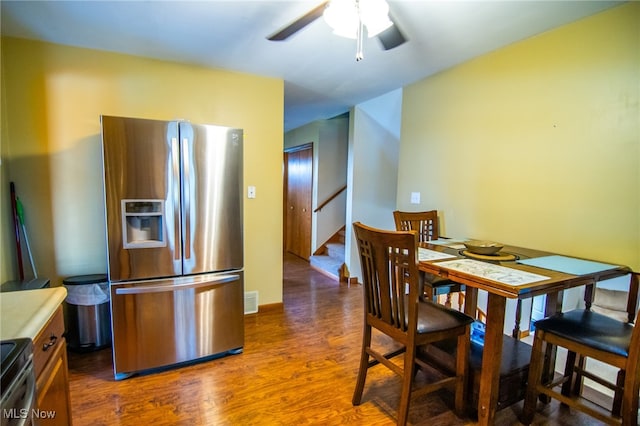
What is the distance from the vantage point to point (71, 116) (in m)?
2.38

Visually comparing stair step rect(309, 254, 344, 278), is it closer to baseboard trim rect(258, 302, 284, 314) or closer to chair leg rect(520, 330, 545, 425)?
baseboard trim rect(258, 302, 284, 314)

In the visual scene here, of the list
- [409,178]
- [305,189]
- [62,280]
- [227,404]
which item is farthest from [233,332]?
[305,189]

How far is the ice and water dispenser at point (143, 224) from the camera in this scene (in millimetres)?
1993

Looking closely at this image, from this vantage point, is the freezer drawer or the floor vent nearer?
the freezer drawer

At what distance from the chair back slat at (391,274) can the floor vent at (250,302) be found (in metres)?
1.66

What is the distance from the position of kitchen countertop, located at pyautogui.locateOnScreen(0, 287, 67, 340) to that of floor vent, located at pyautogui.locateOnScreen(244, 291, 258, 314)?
1877 mm

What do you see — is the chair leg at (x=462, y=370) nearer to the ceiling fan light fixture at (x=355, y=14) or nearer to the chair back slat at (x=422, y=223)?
the chair back slat at (x=422, y=223)

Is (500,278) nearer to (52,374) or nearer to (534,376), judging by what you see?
(534,376)

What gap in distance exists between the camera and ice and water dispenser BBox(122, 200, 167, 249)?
1.99 meters

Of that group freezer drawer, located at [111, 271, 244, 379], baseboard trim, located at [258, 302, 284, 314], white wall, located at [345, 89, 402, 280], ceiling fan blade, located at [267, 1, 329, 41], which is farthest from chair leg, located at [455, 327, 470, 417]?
white wall, located at [345, 89, 402, 280]

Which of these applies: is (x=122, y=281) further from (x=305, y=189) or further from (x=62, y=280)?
(x=305, y=189)

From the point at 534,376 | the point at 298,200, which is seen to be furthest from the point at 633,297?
the point at 298,200

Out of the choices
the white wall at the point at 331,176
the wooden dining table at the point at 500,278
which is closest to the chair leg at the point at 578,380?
the wooden dining table at the point at 500,278

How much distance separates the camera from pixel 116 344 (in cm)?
201
